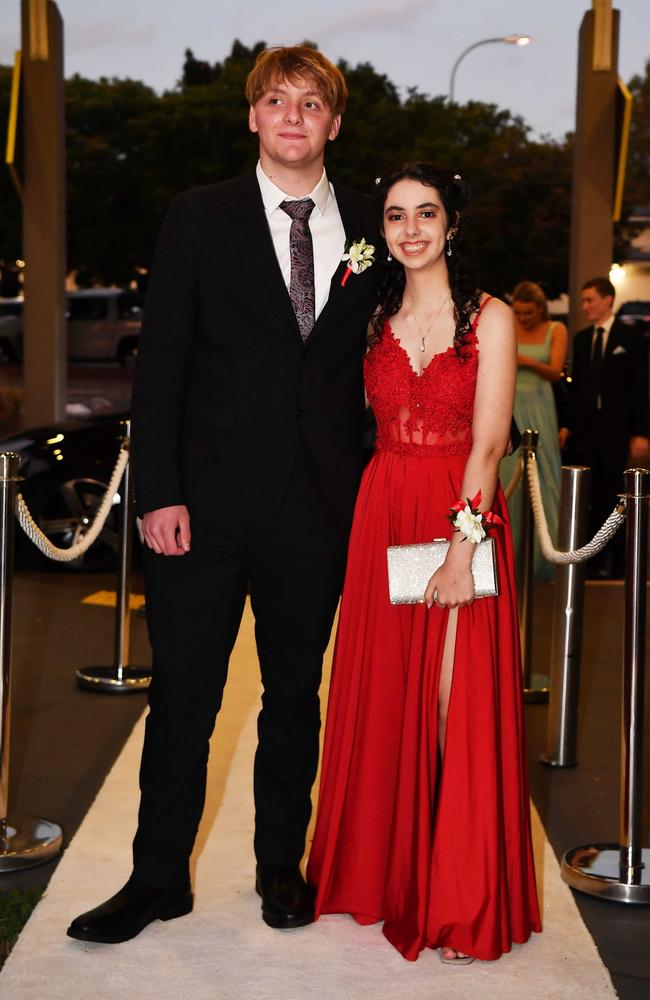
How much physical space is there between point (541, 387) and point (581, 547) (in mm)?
4135

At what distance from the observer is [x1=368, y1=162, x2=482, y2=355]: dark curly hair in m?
3.76

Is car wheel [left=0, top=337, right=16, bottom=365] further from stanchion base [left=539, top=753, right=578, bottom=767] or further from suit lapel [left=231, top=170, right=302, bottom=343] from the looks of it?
suit lapel [left=231, top=170, right=302, bottom=343]

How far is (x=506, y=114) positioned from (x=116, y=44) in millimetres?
14807

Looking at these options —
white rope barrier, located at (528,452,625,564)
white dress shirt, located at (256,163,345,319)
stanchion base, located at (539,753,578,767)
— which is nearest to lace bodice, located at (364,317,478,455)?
white dress shirt, located at (256,163,345,319)

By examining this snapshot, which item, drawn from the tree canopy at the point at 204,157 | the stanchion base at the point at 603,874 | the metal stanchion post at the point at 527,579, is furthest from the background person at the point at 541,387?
the tree canopy at the point at 204,157

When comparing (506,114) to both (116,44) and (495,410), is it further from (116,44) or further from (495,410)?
(495,410)

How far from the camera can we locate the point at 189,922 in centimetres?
392

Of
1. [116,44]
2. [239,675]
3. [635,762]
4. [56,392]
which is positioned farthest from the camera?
[116,44]

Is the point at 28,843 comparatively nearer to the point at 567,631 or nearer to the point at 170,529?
the point at 170,529

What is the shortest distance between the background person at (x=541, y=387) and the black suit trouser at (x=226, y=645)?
486cm

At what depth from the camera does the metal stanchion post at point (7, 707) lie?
4371 millimetres

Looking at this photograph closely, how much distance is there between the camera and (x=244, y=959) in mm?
3674

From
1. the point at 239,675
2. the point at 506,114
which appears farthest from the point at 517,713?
the point at 506,114

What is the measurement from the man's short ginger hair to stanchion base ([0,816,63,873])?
2340 mm
